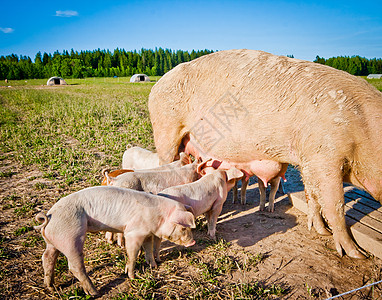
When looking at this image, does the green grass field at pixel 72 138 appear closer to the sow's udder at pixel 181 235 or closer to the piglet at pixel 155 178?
the piglet at pixel 155 178

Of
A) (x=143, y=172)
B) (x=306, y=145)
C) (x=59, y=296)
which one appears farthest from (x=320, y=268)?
(x=59, y=296)

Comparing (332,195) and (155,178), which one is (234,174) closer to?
(155,178)

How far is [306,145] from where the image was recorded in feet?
10.5

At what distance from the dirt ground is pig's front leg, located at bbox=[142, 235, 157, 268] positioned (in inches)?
3.3

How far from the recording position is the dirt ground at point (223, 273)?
104 inches

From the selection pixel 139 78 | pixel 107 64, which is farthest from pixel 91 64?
pixel 139 78

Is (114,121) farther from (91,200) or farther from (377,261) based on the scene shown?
(377,261)

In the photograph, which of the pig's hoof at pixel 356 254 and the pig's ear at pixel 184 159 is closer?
the pig's hoof at pixel 356 254

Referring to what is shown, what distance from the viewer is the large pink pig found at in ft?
9.85

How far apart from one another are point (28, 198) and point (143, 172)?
2.28 metres

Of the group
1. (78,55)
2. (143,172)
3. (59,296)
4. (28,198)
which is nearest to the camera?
(59,296)

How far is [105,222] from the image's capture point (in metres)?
2.61

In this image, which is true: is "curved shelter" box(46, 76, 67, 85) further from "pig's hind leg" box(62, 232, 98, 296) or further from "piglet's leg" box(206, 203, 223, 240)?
"pig's hind leg" box(62, 232, 98, 296)

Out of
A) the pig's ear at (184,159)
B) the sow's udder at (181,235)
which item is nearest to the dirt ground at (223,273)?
the sow's udder at (181,235)
